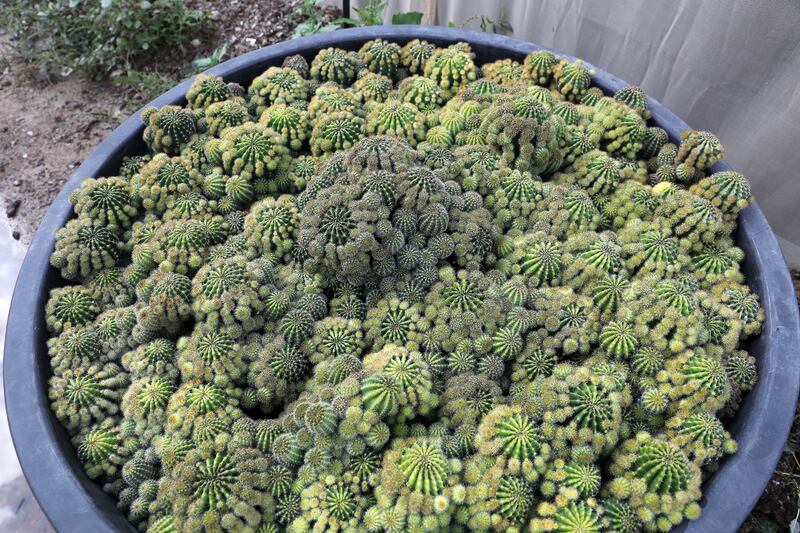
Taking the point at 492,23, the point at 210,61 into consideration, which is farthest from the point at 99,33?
the point at 492,23

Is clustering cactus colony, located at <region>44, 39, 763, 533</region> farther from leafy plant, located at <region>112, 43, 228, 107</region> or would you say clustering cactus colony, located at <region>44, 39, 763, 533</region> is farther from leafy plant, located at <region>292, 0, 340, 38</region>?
leafy plant, located at <region>112, 43, 228, 107</region>

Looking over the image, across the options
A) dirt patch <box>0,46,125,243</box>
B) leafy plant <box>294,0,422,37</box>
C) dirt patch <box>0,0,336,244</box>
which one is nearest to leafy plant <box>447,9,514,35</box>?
leafy plant <box>294,0,422,37</box>

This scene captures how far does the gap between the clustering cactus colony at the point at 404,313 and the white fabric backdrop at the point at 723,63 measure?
3.08 feet

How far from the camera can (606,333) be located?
2.48 m

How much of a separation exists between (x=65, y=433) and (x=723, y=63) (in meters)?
4.08

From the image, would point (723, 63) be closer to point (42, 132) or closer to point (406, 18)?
point (406, 18)

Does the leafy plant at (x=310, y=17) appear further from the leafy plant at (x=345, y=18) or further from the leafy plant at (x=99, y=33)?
the leafy plant at (x=99, y=33)

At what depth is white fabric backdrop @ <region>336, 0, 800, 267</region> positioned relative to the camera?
3.54 meters

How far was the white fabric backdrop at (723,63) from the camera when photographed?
3.54m

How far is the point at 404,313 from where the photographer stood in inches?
101

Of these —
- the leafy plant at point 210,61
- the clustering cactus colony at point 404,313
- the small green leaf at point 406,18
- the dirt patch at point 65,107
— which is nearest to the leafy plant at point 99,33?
the dirt patch at point 65,107

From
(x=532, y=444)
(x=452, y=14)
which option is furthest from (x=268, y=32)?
(x=532, y=444)

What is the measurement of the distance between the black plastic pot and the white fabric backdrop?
2.79 ft

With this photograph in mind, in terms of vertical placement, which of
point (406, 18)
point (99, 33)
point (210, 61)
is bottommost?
point (99, 33)
